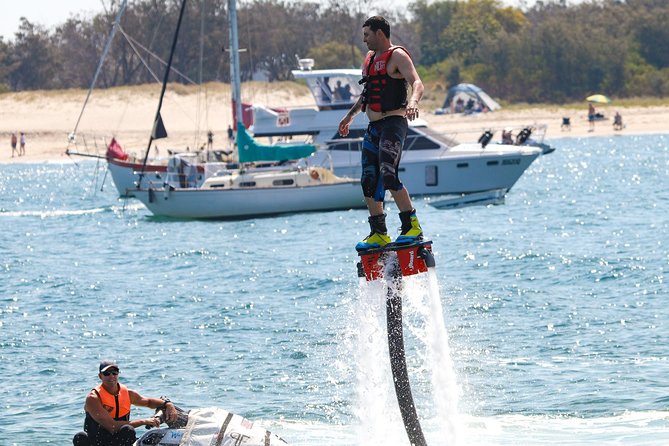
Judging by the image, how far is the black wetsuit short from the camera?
12359 mm

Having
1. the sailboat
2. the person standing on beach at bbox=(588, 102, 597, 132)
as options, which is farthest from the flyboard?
the person standing on beach at bbox=(588, 102, 597, 132)

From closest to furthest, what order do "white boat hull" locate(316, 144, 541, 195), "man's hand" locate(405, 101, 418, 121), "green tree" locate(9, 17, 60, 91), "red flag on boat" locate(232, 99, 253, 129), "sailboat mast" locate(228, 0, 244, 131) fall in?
"man's hand" locate(405, 101, 418, 121), "sailboat mast" locate(228, 0, 244, 131), "white boat hull" locate(316, 144, 541, 195), "red flag on boat" locate(232, 99, 253, 129), "green tree" locate(9, 17, 60, 91)

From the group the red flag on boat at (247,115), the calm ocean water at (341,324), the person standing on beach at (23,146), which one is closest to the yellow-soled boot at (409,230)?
the calm ocean water at (341,324)

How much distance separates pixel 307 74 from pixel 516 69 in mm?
59485

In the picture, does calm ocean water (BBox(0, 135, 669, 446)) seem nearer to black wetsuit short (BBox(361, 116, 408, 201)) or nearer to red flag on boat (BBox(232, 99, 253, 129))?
black wetsuit short (BBox(361, 116, 408, 201))

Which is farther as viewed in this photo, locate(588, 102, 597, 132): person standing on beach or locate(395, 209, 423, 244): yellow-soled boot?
locate(588, 102, 597, 132): person standing on beach

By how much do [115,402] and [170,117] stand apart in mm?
79816

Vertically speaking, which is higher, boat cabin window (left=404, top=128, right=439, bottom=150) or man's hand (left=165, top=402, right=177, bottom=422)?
boat cabin window (left=404, top=128, right=439, bottom=150)

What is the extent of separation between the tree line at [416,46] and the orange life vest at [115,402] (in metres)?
83.6

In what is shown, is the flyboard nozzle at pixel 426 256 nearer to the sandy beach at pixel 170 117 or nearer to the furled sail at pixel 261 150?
the furled sail at pixel 261 150

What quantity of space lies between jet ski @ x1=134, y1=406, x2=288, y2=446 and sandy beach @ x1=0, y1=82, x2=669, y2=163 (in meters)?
68.6

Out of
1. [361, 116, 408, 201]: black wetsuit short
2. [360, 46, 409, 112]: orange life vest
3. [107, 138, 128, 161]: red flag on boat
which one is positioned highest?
[360, 46, 409, 112]: orange life vest

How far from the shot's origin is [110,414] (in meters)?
14.8

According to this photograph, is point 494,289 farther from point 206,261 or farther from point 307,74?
point 307,74
